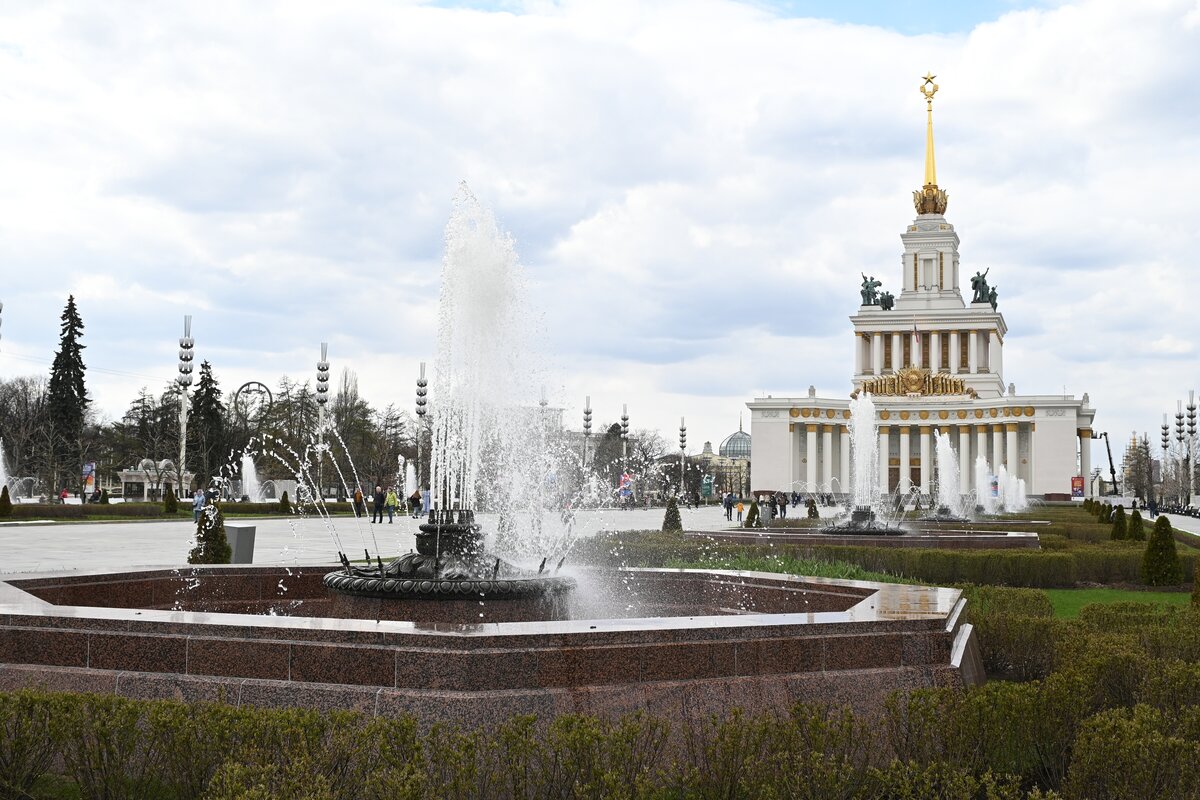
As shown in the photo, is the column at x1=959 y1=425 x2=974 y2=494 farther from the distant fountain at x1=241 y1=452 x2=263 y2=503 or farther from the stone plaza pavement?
the stone plaza pavement

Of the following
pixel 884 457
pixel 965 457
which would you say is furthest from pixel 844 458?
pixel 965 457

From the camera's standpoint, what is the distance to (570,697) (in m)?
5.55

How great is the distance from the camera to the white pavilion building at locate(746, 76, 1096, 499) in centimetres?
8269

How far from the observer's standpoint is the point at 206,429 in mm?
58500

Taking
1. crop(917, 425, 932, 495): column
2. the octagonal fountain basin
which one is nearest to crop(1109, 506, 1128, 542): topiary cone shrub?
the octagonal fountain basin

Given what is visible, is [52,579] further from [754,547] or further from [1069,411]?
[1069,411]

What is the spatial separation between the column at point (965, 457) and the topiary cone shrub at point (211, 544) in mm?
76429

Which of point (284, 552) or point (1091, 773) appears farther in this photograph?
point (284, 552)

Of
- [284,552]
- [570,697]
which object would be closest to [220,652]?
[570,697]

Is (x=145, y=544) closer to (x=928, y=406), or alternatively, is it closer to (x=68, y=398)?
(x=68, y=398)

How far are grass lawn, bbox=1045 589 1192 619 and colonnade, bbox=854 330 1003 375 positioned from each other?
74.6 meters

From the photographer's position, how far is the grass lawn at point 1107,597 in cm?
1575

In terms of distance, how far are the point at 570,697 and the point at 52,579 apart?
5.01m

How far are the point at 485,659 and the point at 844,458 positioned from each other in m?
85.6
